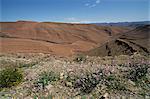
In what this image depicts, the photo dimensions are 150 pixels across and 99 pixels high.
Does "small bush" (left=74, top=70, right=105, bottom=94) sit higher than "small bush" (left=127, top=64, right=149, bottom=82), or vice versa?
"small bush" (left=127, top=64, right=149, bottom=82)

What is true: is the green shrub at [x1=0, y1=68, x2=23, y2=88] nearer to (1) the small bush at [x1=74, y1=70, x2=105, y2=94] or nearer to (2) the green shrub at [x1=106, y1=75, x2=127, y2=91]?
(1) the small bush at [x1=74, y1=70, x2=105, y2=94]

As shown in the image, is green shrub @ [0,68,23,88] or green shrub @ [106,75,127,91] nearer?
green shrub @ [106,75,127,91]

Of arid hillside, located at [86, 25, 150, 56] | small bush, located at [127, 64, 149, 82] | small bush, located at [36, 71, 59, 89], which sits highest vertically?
small bush, located at [127, 64, 149, 82]

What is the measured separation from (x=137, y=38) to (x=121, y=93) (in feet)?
35.5

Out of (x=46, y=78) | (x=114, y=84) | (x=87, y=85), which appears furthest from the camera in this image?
(x=46, y=78)

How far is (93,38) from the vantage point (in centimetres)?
3544

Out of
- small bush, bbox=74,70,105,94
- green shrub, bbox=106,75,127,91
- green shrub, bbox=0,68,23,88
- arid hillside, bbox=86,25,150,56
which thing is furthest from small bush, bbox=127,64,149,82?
arid hillside, bbox=86,25,150,56

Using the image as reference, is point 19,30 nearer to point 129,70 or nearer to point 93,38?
point 93,38

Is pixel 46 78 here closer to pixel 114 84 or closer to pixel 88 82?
pixel 88 82

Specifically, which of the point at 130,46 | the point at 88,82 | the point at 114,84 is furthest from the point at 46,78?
the point at 130,46

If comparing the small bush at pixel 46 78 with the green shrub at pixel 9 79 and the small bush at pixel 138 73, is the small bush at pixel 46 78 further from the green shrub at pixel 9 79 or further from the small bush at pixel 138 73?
the small bush at pixel 138 73

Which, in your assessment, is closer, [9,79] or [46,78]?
[46,78]

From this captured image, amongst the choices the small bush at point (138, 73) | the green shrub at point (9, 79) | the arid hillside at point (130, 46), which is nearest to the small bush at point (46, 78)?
the green shrub at point (9, 79)

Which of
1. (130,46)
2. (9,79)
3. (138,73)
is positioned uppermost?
(138,73)
